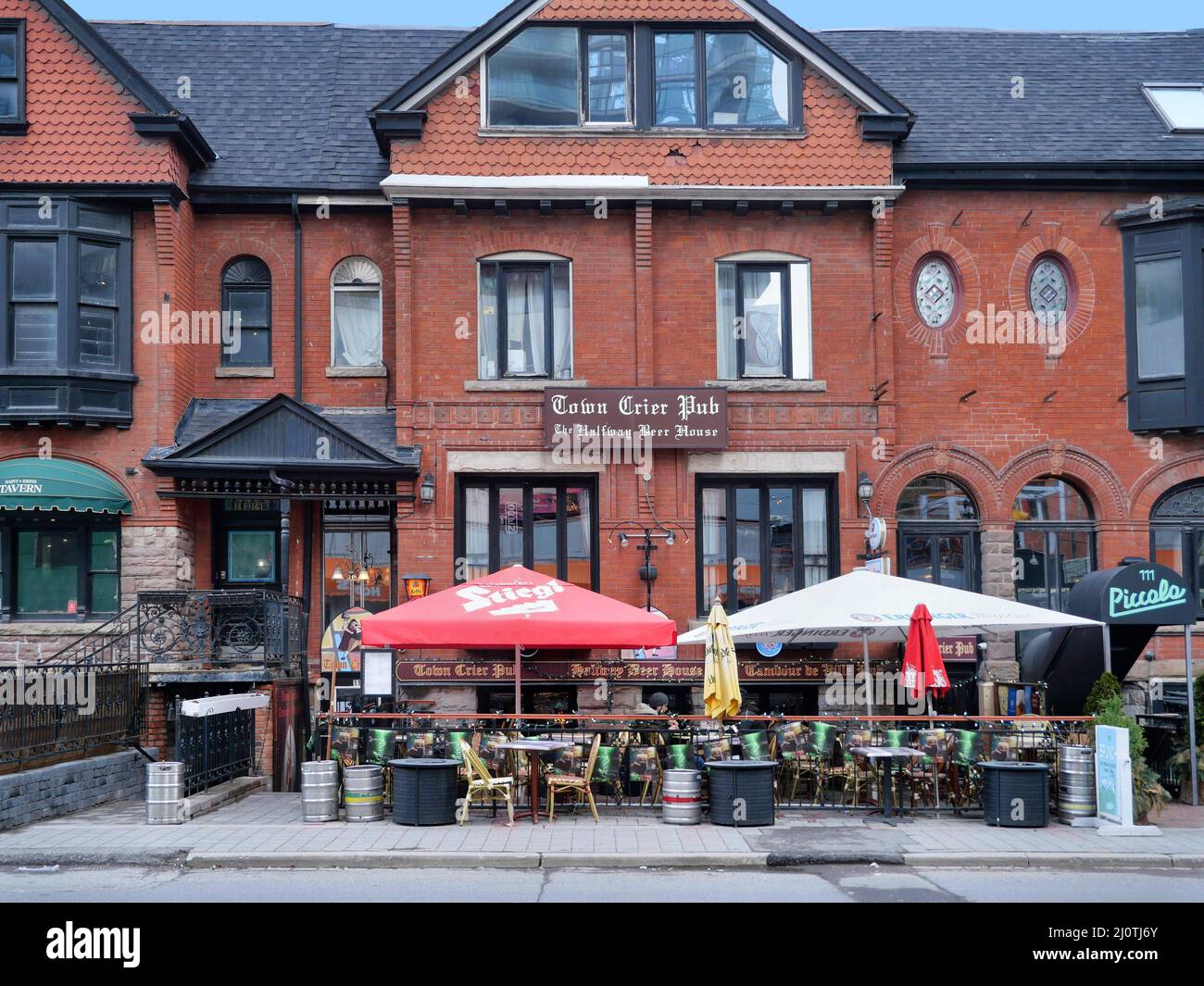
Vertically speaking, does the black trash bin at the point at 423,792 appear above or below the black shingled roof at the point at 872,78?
below

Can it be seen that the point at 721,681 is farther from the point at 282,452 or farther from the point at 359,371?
the point at 359,371

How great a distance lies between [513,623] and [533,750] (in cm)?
153

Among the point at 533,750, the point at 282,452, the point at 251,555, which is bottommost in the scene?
the point at 533,750

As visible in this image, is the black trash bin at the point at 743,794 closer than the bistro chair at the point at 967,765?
Yes

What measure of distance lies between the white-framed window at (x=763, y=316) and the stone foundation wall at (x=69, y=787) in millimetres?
10575

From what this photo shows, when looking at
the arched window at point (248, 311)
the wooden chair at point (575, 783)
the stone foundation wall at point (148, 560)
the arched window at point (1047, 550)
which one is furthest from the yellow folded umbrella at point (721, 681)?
the arched window at point (248, 311)

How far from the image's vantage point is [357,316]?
71.0ft

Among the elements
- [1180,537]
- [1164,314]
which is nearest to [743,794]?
[1180,537]

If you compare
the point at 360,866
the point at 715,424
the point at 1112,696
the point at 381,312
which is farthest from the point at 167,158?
the point at 1112,696

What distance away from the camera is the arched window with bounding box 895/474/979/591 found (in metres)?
21.5

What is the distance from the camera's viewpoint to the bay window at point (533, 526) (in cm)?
2119

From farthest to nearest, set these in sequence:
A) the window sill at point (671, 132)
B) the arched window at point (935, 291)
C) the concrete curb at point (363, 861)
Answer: the arched window at point (935, 291)
the window sill at point (671, 132)
the concrete curb at point (363, 861)

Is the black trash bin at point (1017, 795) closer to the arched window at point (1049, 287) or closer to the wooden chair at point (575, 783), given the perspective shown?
the wooden chair at point (575, 783)

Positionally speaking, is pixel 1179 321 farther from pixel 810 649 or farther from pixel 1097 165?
pixel 810 649
